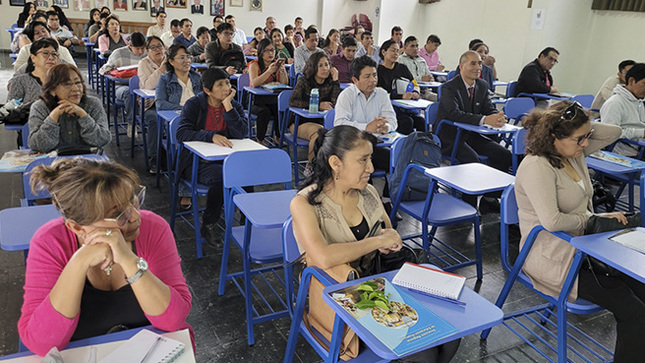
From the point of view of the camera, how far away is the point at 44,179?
4.10ft

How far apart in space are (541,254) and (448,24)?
31.1ft

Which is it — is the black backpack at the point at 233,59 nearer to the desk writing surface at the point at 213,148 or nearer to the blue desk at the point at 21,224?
the desk writing surface at the point at 213,148

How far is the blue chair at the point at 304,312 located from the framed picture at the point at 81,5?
40.3ft

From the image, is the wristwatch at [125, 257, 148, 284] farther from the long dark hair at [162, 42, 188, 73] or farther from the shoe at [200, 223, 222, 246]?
the long dark hair at [162, 42, 188, 73]

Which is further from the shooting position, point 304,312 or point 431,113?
point 431,113

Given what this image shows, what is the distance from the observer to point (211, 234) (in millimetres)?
3264

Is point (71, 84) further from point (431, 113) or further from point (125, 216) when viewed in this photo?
point (431, 113)

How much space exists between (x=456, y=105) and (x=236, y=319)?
8.85 feet

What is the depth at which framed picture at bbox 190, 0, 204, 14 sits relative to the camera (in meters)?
12.1

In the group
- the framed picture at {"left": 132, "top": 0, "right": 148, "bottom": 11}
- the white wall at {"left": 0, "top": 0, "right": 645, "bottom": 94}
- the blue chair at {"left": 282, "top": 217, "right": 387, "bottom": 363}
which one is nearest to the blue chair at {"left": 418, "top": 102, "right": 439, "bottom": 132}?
the blue chair at {"left": 282, "top": 217, "right": 387, "bottom": 363}

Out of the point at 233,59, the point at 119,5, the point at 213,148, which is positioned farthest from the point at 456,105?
the point at 119,5

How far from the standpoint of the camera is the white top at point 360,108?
3932 millimetres

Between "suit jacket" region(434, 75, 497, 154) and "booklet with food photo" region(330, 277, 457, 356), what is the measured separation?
113 inches

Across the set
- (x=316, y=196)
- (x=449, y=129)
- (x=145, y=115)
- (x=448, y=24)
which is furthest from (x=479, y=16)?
(x=316, y=196)
